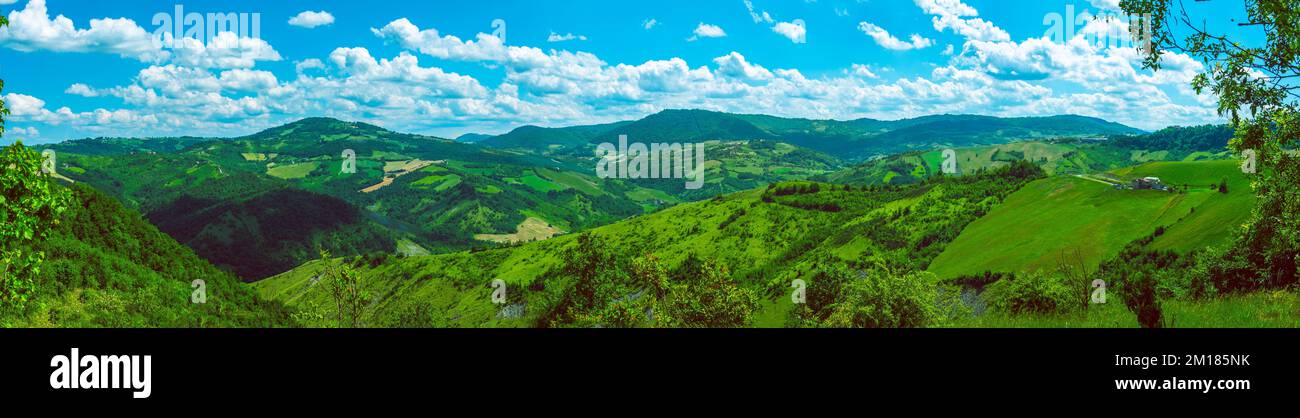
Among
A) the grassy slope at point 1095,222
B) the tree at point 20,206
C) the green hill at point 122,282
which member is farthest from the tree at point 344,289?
the grassy slope at point 1095,222

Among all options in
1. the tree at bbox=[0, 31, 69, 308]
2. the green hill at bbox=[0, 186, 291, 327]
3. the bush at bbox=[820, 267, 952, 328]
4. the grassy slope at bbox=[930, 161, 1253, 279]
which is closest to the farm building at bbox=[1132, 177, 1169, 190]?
the grassy slope at bbox=[930, 161, 1253, 279]

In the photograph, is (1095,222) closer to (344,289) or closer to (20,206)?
(344,289)

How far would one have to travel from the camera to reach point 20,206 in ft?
74.3

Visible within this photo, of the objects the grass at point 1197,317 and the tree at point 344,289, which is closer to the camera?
the grass at point 1197,317

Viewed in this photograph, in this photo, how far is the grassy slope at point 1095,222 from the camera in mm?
108188

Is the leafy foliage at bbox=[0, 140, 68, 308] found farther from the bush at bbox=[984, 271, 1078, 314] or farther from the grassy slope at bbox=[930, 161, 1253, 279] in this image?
the grassy slope at bbox=[930, 161, 1253, 279]

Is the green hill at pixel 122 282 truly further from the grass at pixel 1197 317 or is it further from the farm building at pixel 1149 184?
the farm building at pixel 1149 184

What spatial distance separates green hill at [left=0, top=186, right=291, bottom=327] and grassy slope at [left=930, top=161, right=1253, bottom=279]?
137 m

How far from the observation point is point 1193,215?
11725 cm

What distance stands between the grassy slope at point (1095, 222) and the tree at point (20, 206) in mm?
116390

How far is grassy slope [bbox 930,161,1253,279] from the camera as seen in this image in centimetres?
10819
